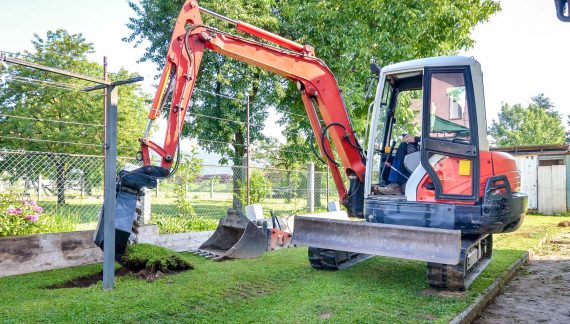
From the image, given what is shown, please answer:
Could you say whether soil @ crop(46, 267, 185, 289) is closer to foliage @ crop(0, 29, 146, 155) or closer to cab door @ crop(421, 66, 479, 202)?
cab door @ crop(421, 66, 479, 202)

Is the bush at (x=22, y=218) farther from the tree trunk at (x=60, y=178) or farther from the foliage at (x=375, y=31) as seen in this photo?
the foliage at (x=375, y=31)

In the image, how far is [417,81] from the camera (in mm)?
5562

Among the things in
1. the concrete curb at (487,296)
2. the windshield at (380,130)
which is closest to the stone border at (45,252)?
the windshield at (380,130)

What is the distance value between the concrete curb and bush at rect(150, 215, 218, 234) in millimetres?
5016

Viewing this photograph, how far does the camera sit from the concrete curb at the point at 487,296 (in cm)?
386

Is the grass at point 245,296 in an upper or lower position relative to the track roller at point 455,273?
lower

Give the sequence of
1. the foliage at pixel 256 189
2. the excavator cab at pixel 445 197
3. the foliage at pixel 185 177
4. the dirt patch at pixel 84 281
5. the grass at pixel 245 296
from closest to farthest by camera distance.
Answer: the grass at pixel 245 296, the excavator cab at pixel 445 197, the dirt patch at pixel 84 281, the foliage at pixel 185 177, the foliage at pixel 256 189

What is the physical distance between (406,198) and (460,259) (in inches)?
33.2

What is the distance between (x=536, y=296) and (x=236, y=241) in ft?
13.2

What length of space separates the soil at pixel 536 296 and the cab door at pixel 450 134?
3.93ft

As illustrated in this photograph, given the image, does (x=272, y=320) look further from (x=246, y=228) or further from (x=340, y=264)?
(x=246, y=228)

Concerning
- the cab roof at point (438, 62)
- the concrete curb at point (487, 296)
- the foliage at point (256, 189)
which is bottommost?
Result: the concrete curb at point (487, 296)

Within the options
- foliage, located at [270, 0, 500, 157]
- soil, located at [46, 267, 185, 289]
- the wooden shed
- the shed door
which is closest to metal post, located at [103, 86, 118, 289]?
soil, located at [46, 267, 185, 289]

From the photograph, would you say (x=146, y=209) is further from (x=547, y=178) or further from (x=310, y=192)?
(x=547, y=178)
